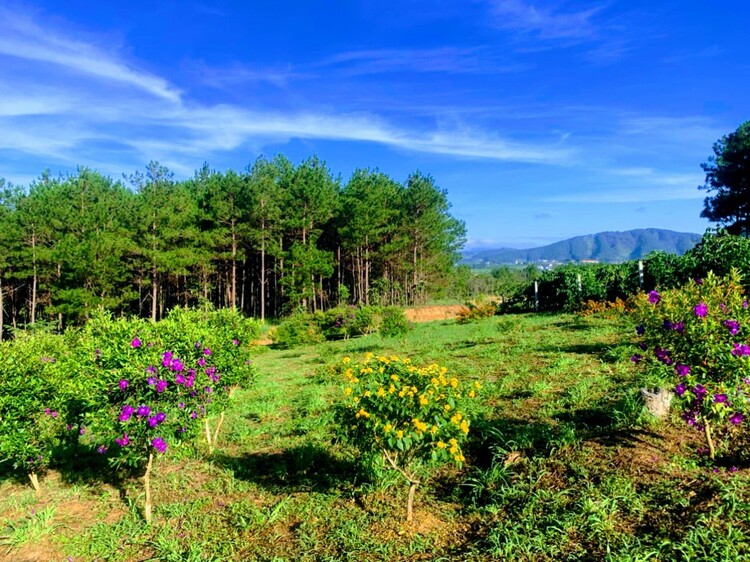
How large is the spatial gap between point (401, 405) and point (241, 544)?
211cm

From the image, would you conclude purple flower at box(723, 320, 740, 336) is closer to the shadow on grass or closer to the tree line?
the shadow on grass

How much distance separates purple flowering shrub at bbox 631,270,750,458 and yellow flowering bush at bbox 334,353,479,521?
198 centimetres

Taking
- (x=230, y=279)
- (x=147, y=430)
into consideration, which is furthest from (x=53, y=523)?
(x=230, y=279)

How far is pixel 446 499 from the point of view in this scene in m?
4.65

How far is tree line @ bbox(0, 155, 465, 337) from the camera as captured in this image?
31406mm

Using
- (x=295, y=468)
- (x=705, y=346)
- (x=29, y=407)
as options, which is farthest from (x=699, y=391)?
(x=29, y=407)

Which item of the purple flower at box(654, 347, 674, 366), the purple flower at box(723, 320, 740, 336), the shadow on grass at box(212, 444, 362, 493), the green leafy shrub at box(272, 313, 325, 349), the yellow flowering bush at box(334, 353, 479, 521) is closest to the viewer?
the purple flower at box(723, 320, 740, 336)

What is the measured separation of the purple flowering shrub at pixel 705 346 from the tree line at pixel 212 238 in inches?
1157

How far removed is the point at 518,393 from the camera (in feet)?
25.2

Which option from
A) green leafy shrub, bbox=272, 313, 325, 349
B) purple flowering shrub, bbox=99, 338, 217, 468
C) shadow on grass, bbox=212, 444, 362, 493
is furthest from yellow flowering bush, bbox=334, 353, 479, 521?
green leafy shrub, bbox=272, 313, 325, 349

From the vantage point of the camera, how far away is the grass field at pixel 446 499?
3.58 meters

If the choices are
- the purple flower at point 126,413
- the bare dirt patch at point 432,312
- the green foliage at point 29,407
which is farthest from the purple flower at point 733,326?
the bare dirt patch at point 432,312

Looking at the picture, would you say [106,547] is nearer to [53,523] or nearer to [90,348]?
[53,523]

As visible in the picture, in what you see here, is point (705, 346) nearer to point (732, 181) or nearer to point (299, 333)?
point (299, 333)
